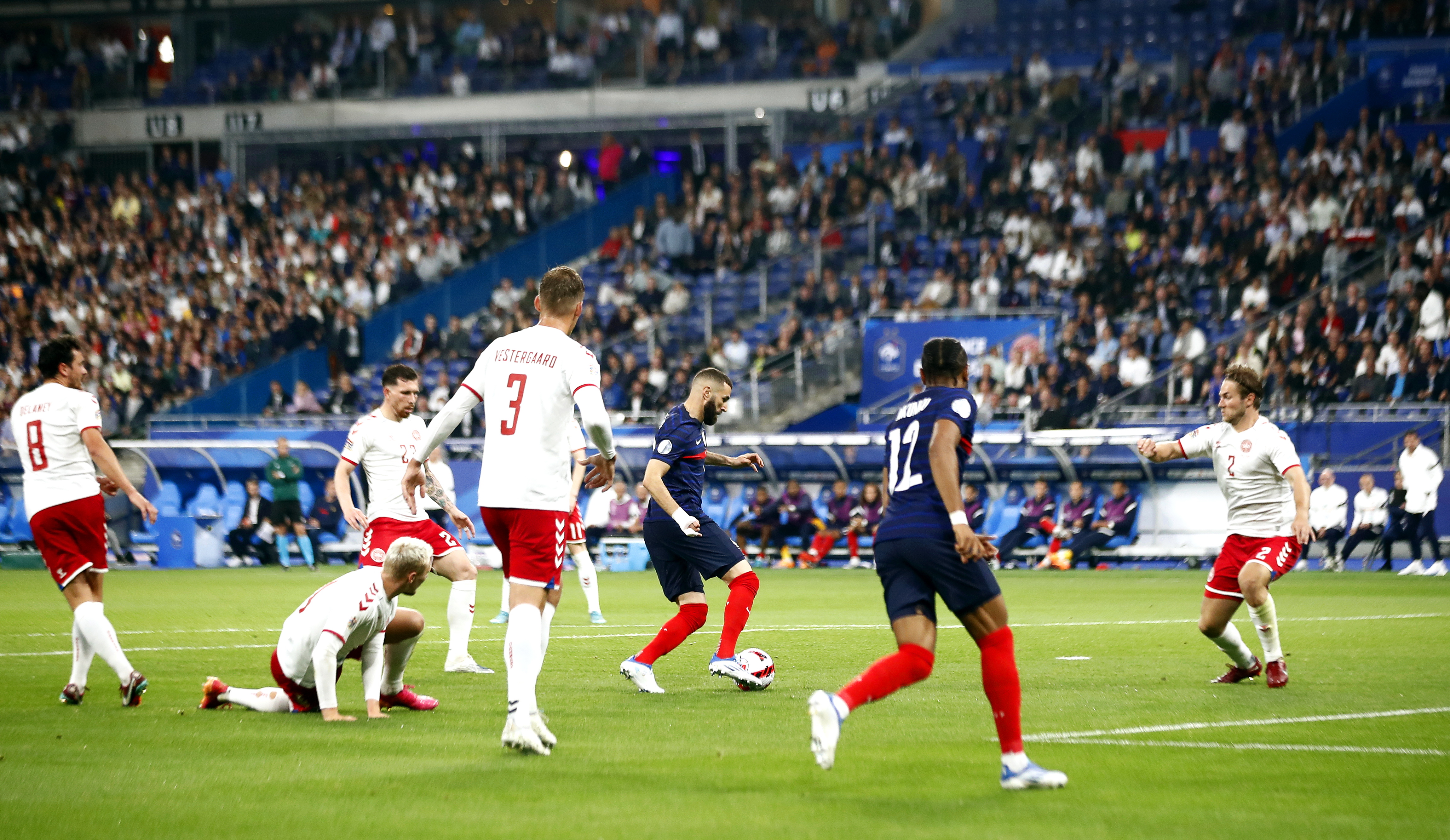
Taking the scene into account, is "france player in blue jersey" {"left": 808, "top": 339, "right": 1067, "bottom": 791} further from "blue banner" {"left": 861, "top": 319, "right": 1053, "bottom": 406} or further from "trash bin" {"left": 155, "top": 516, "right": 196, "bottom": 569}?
"trash bin" {"left": 155, "top": 516, "right": 196, "bottom": 569}

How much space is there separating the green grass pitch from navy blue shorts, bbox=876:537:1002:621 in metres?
0.82

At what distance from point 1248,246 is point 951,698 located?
21.2 meters

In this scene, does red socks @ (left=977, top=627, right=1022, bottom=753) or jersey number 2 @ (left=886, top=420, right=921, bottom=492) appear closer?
red socks @ (left=977, top=627, right=1022, bottom=753)

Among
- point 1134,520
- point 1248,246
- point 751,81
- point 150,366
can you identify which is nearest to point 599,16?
point 751,81

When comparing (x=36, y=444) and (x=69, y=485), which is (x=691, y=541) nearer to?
(x=69, y=485)

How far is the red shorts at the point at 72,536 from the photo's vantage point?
981 centimetres

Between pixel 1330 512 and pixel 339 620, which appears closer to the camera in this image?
pixel 339 620

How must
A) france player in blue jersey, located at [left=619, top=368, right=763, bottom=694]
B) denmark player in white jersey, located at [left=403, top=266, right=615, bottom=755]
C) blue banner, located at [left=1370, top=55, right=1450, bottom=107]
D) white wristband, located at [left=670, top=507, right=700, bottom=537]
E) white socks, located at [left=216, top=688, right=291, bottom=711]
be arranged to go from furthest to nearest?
blue banner, located at [left=1370, top=55, right=1450, bottom=107], france player in blue jersey, located at [left=619, top=368, right=763, bottom=694], white wristband, located at [left=670, top=507, right=700, bottom=537], white socks, located at [left=216, top=688, right=291, bottom=711], denmark player in white jersey, located at [left=403, top=266, right=615, bottom=755]

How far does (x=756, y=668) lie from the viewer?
10.6 metres

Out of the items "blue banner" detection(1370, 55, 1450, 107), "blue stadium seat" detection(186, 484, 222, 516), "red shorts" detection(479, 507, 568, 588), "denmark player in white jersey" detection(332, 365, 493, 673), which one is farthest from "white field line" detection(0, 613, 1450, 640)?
"blue banner" detection(1370, 55, 1450, 107)

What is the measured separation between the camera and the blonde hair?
8852mm

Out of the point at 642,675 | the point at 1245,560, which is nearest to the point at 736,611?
the point at 642,675

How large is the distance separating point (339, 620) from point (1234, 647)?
613 cm

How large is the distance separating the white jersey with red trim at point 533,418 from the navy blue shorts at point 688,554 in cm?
273
